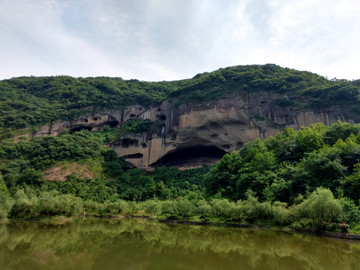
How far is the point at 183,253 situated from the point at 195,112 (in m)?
35.3

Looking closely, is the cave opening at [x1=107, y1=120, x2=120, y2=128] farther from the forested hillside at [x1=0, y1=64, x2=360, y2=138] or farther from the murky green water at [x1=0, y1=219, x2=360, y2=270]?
the murky green water at [x1=0, y1=219, x2=360, y2=270]

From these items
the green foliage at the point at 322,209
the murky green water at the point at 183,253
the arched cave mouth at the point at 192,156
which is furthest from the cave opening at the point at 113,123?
the green foliage at the point at 322,209

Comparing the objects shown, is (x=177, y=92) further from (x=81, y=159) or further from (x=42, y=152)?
(x=42, y=152)

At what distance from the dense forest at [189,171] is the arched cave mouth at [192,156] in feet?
11.7

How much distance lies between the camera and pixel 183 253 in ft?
37.8

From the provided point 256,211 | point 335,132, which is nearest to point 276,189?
point 256,211

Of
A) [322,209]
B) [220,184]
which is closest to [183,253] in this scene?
[322,209]

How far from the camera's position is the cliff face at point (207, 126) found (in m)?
41.1

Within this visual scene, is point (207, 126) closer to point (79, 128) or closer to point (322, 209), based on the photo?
point (79, 128)

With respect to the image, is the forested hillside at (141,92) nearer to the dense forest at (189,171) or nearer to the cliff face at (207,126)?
the dense forest at (189,171)

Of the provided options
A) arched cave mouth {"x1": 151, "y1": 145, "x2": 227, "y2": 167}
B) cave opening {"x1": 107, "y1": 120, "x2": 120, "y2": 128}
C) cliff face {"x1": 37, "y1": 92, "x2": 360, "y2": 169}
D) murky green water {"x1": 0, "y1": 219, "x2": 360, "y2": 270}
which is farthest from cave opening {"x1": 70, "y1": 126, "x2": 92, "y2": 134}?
murky green water {"x1": 0, "y1": 219, "x2": 360, "y2": 270}

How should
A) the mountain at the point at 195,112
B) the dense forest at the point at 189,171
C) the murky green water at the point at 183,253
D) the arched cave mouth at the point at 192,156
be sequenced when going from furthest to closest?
the arched cave mouth at the point at 192,156, the mountain at the point at 195,112, the dense forest at the point at 189,171, the murky green water at the point at 183,253

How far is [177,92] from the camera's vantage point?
170 ft

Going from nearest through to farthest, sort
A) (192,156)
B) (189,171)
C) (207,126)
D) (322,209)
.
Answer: (322,209), (189,171), (207,126), (192,156)
